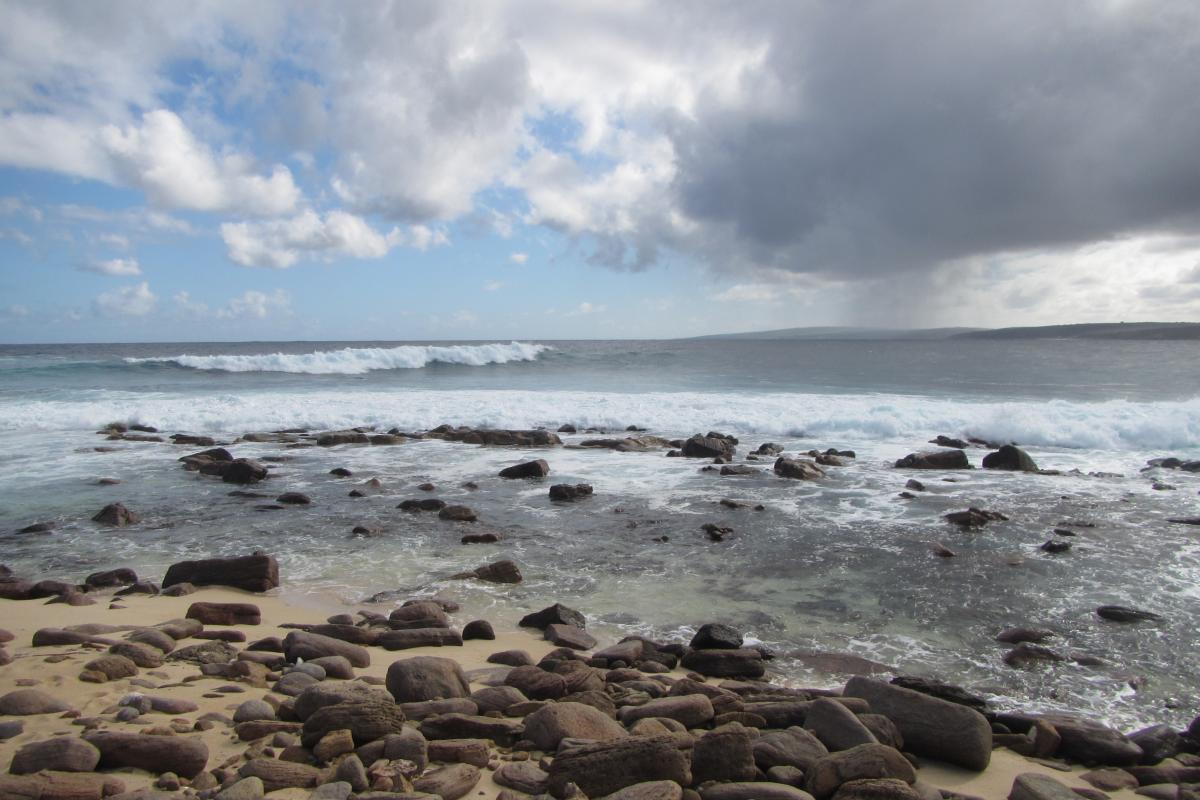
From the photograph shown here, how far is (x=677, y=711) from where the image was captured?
4.51 metres

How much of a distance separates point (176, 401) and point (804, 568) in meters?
25.4

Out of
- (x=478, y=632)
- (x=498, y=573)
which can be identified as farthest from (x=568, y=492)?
(x=478, y=632)

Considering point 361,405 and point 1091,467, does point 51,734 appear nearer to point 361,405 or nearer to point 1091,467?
point 1091,467

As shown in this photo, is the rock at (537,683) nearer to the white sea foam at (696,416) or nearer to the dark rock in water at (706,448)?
the dark rock in water at (706,448)

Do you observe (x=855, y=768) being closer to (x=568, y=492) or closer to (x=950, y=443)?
(x=568, y=492)

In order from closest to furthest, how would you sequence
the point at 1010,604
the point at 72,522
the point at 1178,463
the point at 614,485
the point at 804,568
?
1. the point at 1010,604
2. the point at 804,568
3. the point at 72,522
4. the point at 614,485
5. the point at 1178,463

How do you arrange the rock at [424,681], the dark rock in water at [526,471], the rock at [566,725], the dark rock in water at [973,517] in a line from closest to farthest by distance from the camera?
the rock at [566,725], the rock at [424,681], the dark rock in water at [973,517], the dark rock in water at [526,471]

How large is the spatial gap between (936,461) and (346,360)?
40435 mm

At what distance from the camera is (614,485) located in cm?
1346

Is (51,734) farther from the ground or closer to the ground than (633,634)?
farther from the ground

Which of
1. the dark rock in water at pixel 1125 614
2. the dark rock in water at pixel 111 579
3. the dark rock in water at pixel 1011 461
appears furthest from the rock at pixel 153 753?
the dark rock in water at pixel 1011 461

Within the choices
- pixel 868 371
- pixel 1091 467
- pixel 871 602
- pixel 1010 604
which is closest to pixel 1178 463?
pixel 1091 467

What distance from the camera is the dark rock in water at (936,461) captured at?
→ 15.2 meters

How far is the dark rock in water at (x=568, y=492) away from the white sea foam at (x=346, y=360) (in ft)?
117
